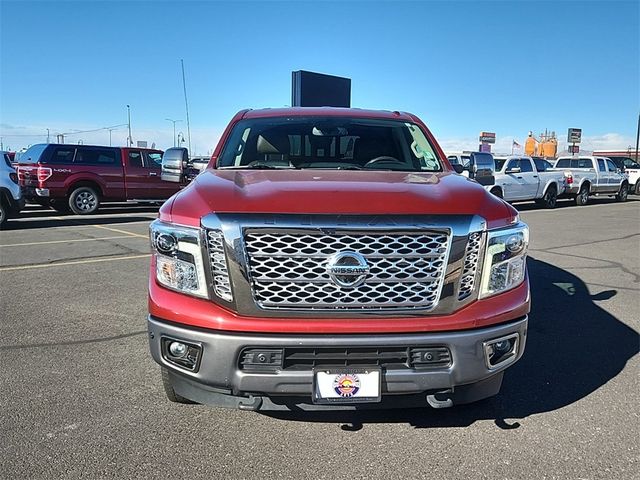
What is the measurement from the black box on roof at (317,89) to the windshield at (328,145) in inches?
695

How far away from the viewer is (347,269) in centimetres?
261

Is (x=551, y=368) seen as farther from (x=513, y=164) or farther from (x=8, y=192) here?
(x=513, y=164)

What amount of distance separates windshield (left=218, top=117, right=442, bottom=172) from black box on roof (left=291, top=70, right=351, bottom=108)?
17.6 meters

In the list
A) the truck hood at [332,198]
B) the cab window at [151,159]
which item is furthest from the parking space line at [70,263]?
the cab window at [151,159]

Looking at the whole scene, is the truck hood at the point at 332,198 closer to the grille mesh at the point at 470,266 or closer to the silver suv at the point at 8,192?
the grille mesh at the point at 470,266

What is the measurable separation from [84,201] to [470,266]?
14968 millimetres

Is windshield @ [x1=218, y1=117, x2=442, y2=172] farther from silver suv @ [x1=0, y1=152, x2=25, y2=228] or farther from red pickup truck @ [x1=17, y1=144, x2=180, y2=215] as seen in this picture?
red pickup truck @ [x1=17, y1=144, x2=180, y2=215]

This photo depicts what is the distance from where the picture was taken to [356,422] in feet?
10.6

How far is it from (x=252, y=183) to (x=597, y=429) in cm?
249

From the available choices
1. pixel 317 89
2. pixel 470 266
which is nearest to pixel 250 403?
pixel 470 266

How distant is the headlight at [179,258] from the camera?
269 cm

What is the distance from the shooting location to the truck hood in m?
2.67

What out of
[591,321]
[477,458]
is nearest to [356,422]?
[477,458]

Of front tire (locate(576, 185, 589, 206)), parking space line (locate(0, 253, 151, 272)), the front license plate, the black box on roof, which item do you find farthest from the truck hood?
front tire (locate(576, 185, 589, 206))
